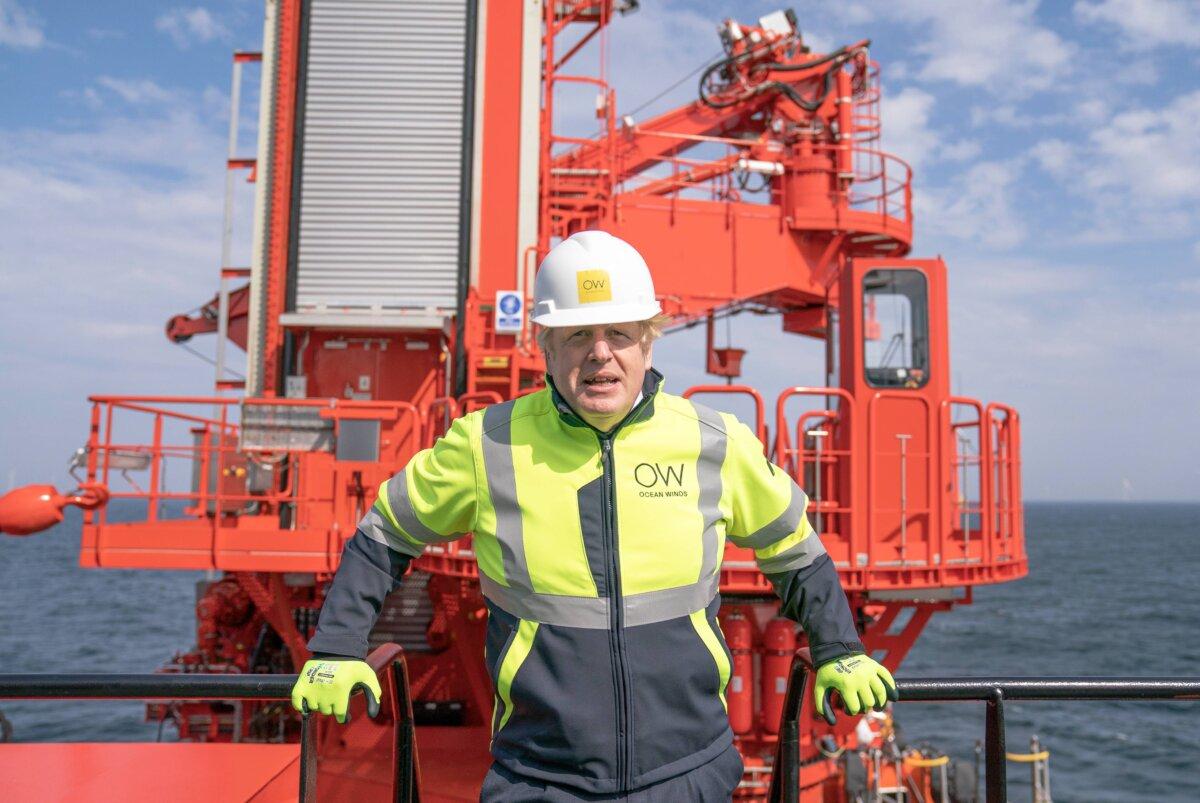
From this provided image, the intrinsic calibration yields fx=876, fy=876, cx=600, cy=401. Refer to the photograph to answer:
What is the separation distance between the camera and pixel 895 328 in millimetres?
7559

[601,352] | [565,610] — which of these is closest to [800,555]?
[565,610]

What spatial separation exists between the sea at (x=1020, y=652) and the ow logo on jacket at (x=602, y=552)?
1036 mm

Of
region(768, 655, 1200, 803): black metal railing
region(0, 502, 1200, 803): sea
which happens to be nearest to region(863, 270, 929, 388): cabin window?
region(0, 502, 1200, 803): sea

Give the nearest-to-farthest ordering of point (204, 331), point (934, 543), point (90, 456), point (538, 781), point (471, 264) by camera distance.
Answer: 1. point (538, 781)
2. point (934, 543)
3. point (90, 456)
4. point (471, 264)
5. point (204, 331)

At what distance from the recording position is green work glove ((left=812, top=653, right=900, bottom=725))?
2.23m

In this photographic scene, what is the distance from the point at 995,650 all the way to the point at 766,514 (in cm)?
2898

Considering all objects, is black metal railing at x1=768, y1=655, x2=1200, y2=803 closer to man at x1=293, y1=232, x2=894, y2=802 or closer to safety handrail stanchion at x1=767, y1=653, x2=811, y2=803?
safety handrail stanchion at x1=767, y1=653, x2=811, y2=803

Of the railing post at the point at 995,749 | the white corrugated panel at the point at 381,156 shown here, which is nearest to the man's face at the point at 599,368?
the railing post at the point at 995,749

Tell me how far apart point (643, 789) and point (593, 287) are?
4.12 feet

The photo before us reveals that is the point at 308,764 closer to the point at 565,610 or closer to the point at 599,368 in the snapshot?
the point at 565,610

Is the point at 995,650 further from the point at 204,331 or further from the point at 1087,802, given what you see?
the point at 204,331

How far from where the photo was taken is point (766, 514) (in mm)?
2365

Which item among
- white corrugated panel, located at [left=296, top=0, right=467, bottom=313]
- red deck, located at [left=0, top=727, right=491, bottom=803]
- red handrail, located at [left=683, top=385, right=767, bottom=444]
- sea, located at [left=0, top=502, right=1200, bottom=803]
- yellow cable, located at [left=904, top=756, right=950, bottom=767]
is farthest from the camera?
sea, located at [left=0, top=502, right=1200, bottom=803]

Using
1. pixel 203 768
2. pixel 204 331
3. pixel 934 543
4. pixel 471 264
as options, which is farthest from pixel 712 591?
pixel 204 331
